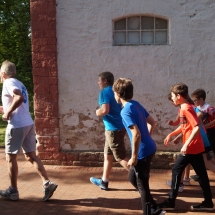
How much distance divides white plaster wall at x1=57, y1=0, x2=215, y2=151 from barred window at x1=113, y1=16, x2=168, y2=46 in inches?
6.7

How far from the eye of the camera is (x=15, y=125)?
510 cm

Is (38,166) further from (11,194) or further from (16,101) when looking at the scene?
(16,101)

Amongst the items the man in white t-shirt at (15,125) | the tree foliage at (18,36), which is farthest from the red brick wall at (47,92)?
the tree foliage at (18,36)

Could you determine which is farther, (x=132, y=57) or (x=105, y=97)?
(x=132, y=57)

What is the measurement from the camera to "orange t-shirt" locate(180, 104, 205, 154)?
4.54 m

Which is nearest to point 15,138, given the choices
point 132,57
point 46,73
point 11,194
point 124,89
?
point 11,194

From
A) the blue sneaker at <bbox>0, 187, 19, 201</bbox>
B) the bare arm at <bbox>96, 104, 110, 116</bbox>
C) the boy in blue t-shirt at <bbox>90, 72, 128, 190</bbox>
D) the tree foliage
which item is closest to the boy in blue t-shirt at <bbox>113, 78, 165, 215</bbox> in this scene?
the bare arm at <bbox>96, 104, 110, 116</bbox>

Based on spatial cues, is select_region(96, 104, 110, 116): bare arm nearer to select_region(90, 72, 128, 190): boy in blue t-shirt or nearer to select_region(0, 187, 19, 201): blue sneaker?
select_region(90, 72, 128, 190): boy in blue t-shirt

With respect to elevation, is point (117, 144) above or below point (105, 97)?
below

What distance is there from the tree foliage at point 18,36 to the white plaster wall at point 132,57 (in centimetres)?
462

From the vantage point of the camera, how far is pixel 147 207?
4.32 m

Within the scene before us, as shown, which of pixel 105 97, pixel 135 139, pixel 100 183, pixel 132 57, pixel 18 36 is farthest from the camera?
pixel 18 36

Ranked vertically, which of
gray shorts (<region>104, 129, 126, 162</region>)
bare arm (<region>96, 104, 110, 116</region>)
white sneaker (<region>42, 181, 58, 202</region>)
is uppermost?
bare arm (<region>96, 104, 110, 116</region>)

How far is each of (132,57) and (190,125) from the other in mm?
2535
